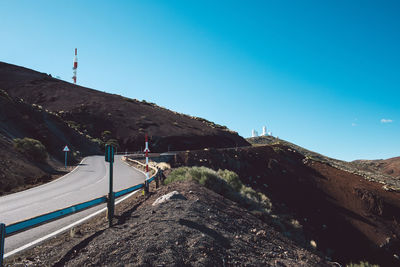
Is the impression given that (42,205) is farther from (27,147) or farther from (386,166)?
(386,166)

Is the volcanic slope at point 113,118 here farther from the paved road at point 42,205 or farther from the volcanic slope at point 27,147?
the paved road at point 42,205

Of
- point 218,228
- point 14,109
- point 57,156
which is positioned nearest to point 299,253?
point 218,228

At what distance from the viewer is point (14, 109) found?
28031mm

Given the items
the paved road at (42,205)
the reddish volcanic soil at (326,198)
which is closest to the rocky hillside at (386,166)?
the reddish volcanic soil at (326,198)

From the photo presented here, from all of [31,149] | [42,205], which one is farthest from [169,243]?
[31,149]

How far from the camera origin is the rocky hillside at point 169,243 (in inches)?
163

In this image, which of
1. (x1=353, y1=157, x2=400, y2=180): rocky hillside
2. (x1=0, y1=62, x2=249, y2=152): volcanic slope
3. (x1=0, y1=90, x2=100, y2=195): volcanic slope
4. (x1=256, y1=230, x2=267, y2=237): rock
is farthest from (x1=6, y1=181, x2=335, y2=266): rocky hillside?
(x1=353, y1=157, x2=400, y2=180): rocky hillside

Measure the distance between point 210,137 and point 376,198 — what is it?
112ft

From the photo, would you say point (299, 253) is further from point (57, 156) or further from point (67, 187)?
point (57, 156)

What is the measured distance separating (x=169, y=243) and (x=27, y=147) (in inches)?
778

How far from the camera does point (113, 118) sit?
175 feet

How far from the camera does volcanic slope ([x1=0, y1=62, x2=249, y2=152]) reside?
161 ft

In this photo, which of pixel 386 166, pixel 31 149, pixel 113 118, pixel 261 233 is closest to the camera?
pixel 261 233

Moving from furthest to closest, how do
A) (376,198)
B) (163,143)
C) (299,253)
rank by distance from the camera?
(163,143), (376,198), (299,253)
